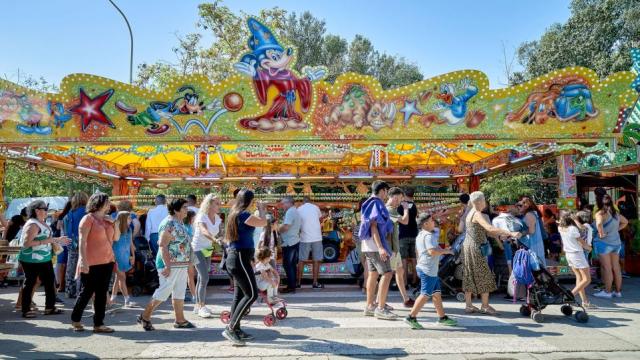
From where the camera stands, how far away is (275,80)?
356 inches

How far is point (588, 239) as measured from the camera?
764cm

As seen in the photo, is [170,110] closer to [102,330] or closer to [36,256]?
[36,256]

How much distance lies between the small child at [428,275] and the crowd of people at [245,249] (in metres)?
0.01

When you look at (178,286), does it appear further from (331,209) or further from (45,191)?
(45,191)

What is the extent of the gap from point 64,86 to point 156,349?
245 inches

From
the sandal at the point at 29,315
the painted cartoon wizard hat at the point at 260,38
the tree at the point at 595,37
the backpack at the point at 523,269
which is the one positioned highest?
the tree at the point at 595,37

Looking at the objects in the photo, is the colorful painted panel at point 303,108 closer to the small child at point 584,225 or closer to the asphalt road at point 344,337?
the small child at point 584,225

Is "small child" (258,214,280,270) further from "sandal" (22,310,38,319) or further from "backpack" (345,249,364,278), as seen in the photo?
"sandal" (22,310,38,319)

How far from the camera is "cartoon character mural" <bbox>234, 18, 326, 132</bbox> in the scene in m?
8.86

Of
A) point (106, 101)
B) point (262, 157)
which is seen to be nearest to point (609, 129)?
point (262, 157)

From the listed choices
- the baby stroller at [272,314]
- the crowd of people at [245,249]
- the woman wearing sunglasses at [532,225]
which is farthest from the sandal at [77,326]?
the woman wearing sunglasses at [532,225]

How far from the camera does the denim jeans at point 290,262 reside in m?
8.66

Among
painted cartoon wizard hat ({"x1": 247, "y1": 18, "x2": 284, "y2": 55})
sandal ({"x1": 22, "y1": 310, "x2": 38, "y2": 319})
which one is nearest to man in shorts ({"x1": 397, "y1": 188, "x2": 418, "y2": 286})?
painted cartoon wizard hat ({"x1": 247, "y1": 18, "x2": 284, "y2": 55})

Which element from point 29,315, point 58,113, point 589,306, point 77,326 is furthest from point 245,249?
point 58,113
